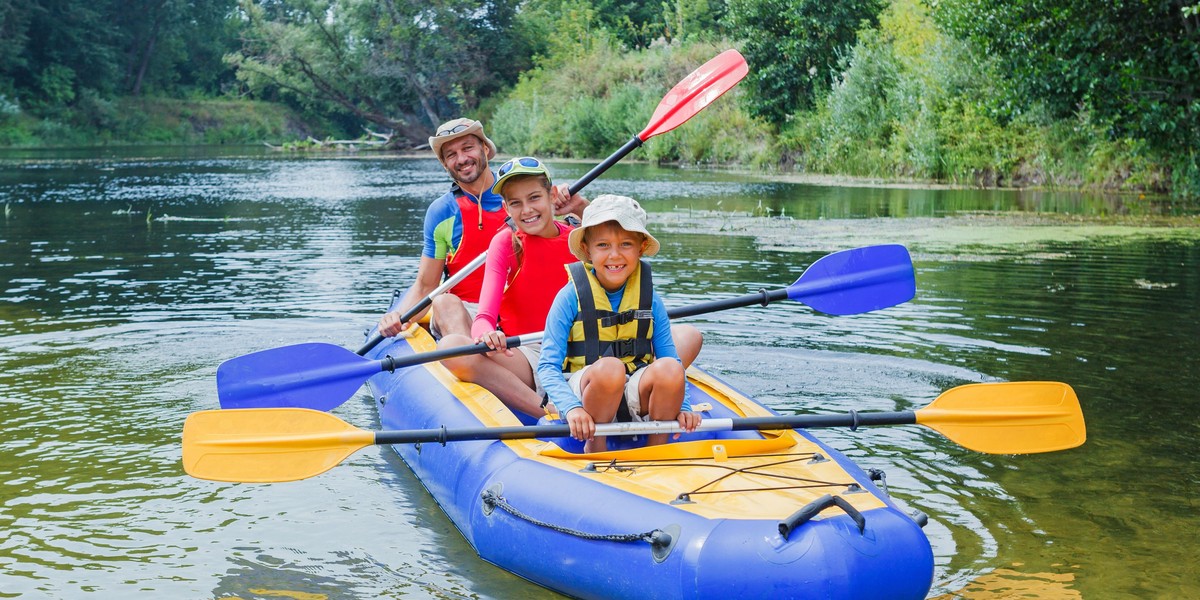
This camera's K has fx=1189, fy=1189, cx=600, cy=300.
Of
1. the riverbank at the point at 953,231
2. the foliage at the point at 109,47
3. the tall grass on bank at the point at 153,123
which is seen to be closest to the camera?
the riverbank at the point at 953,231

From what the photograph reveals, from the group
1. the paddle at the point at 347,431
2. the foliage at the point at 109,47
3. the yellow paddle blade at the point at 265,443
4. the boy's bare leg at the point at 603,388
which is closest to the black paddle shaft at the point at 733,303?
the paddle at the point at 347,431

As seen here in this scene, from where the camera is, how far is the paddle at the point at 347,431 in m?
3.47

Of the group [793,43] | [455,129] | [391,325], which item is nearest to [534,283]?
[391,325]

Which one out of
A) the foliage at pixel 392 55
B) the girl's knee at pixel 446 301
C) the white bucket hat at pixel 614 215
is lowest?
the girl's knee at pixel 446 301

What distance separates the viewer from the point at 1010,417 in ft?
11.6

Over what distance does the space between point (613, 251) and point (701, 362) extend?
2.67m

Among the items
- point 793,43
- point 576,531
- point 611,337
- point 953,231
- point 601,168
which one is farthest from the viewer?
point 793,43

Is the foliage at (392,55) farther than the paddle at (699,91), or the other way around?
the foliage at (392,55)

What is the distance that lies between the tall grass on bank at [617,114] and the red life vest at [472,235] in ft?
53.3

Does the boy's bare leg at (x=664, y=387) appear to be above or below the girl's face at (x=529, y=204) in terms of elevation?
below

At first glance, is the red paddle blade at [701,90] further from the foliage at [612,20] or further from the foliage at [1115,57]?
the foliage at [612,20]

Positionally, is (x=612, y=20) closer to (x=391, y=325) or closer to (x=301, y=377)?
(x=391, y=325)

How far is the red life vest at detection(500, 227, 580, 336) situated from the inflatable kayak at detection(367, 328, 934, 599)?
0.52 meters

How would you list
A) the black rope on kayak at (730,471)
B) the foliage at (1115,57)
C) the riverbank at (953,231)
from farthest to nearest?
1. the foliage at (1115,57)
2. the riverbank at (953,231)
3. the black rope on kayak at (730,471)
